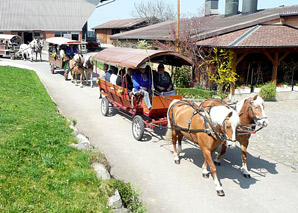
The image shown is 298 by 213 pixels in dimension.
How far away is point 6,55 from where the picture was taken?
32.0 m

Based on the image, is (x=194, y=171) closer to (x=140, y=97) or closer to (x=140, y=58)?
(x=140, y=97)

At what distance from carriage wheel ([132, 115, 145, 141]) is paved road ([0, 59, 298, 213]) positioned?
0.23 metres

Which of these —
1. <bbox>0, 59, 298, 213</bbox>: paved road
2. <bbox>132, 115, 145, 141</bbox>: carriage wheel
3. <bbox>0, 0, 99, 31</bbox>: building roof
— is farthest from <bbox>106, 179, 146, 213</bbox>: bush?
<bbox>0, 0, 99, 31</bbox>: building roof

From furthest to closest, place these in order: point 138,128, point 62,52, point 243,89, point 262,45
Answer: point 62,52 < point 243,89 < point 262,45 < point 138,128

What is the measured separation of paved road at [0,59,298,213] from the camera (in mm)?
6094

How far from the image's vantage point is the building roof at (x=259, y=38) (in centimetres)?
1502

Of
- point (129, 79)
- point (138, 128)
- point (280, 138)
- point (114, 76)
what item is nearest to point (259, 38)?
point (280, 138)

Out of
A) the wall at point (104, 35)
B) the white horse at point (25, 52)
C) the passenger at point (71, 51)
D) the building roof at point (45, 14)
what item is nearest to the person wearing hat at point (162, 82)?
the passenger at point (71, 51)

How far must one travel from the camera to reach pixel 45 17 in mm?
44250

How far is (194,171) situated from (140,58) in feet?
12.0

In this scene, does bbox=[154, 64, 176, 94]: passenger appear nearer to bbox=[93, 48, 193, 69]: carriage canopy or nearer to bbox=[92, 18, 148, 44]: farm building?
bbox=[93, 48, 193, 69]: carriage canopy

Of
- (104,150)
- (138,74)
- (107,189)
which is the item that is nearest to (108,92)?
(138,74)

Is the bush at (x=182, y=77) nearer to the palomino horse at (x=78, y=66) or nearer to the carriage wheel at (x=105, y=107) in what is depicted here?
the palomino horse at (x=78, y=66)

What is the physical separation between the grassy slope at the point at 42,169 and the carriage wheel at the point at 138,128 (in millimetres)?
2101
